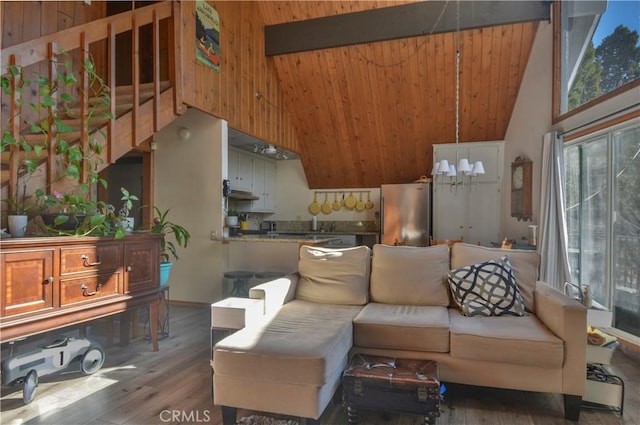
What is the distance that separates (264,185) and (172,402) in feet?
15.9

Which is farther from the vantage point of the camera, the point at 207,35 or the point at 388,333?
the point at 207,35

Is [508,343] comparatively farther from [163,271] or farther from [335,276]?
[163,271]

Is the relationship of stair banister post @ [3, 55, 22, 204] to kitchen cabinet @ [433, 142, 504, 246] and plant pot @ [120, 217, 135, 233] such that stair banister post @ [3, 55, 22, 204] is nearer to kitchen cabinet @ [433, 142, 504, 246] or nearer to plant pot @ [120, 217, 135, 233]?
plant pot @ [120, 217, 135, 233]

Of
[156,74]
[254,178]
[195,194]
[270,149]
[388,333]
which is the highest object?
[156,74]

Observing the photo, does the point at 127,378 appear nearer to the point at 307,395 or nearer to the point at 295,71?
the point at 307,395

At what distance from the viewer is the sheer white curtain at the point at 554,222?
4227 millimetres

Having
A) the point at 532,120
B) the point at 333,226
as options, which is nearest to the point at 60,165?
the point at 333,226

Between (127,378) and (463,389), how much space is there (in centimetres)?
233

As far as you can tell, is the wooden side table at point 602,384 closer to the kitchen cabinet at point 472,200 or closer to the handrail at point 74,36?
the kitchen cabinet at point 472,200

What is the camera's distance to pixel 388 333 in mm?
2348

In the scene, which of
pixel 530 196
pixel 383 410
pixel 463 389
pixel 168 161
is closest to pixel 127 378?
pixel 383 410

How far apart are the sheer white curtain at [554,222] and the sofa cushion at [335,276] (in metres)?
2.63

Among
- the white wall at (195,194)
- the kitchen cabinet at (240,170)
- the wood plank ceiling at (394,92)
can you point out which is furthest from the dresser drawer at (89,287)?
the wood plank ceiling at (394,92)

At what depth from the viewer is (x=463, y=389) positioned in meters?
2.42
